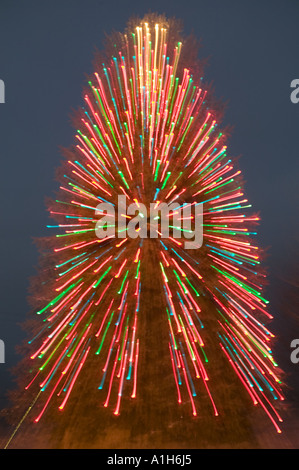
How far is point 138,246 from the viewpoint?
6.28 metres

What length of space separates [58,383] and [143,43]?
5338 millimetres

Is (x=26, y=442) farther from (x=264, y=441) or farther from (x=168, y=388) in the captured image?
(x=264, y=441)

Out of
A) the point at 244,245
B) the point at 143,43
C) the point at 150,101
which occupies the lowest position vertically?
the point at 244,245

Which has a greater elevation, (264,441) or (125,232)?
(125,232)

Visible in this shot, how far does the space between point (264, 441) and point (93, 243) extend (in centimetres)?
352

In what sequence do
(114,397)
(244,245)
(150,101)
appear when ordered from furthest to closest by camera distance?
(244,245) < (150,101) < (114,397)

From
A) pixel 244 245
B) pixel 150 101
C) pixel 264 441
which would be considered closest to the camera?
pixel 264 441

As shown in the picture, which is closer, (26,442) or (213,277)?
(26,442)

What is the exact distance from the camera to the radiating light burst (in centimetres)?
627

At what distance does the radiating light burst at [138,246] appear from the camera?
6270 mm

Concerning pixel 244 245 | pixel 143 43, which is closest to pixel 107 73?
pixel 143 43

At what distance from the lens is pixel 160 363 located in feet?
21.0

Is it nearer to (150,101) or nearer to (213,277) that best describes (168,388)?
(213,277)

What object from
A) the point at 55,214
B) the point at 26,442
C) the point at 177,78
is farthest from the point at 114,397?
the point at 177,78
